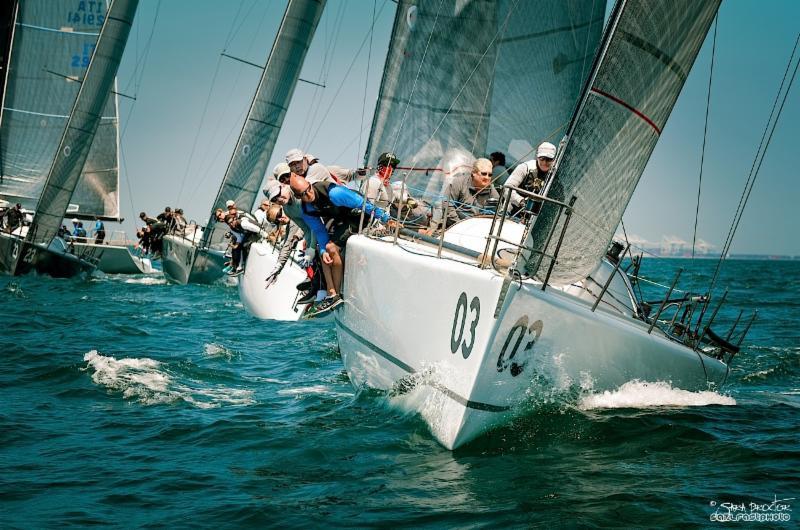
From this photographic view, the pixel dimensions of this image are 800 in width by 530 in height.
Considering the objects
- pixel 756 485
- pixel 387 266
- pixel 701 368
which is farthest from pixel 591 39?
pixel 756 485

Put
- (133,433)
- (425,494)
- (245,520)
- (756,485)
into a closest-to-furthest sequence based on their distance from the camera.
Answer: (245,520), (425,494), (756,485), (133,433)

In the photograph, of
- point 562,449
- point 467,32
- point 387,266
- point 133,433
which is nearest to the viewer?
point 562,449

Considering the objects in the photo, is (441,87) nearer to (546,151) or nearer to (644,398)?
(546,151)

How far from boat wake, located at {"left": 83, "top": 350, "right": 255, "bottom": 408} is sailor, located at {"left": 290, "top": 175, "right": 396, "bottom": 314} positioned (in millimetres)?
1069

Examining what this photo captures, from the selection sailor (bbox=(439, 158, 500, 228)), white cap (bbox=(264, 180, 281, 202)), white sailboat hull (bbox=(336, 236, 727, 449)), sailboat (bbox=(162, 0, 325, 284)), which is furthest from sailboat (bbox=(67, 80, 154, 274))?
white sailboat hull (bbox=(336, 236, 727, 449))

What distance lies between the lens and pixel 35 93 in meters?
28.1

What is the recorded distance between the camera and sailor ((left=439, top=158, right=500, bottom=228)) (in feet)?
26.3

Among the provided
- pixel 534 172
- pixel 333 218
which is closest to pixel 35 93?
pixel 333 218

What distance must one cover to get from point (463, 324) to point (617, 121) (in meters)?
1.69

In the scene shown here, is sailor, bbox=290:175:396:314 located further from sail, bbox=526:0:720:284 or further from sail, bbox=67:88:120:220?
sail, bbox=67:88:120:220

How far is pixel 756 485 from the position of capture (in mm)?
4961

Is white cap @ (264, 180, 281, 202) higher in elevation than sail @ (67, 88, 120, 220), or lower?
higher

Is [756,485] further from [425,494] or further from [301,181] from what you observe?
[301,181]

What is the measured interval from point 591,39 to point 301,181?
209 inches
